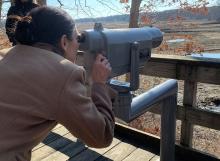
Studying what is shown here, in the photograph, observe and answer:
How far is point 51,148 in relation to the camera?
3.19 m

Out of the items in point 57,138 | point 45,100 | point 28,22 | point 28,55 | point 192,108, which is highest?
point 28,22

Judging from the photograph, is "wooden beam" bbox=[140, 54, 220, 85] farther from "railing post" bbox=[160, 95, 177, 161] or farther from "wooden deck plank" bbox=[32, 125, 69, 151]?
"wooden deck plank" bbox=[32, 125, 69, 151]

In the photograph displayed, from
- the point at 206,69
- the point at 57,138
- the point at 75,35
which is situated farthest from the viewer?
the point at 57,138

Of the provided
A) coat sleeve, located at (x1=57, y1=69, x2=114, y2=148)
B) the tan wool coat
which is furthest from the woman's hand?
the tan wool coat

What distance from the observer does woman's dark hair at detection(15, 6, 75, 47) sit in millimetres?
1396

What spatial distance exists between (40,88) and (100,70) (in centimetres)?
30

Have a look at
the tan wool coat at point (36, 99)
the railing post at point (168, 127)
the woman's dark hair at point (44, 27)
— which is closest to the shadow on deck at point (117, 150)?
the railing post at point (168, 127)

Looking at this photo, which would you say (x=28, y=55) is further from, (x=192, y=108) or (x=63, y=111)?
(x=192, y=108)

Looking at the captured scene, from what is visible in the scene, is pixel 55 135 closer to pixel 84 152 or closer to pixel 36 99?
pixel 84 152

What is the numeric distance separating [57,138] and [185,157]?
1.18 metres

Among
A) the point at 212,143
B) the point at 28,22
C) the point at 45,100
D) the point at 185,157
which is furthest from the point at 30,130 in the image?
the point at 212,143

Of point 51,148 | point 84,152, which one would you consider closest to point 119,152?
point 84,152

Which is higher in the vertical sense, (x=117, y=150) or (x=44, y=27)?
(x=44, y=27)

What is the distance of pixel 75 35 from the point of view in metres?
1.50
